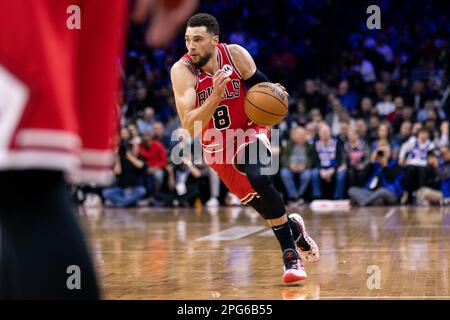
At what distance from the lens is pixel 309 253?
6.11 m

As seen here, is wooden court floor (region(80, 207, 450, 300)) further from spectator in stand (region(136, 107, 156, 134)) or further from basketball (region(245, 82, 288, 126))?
spectator in stand (region(136, 107, 156, 134))

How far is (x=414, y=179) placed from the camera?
14.0 m

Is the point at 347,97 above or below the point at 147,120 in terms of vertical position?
above

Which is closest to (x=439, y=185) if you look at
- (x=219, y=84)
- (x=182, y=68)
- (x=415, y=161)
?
(x=415, y=161)

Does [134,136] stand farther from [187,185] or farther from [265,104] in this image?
[265,104]

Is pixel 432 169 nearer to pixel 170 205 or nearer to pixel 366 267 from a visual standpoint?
pixel 170 205

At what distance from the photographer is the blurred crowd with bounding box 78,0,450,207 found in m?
14.0

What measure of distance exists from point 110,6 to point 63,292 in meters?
0.57

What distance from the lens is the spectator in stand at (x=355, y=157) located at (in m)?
14.1

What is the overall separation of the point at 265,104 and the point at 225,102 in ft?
1.18

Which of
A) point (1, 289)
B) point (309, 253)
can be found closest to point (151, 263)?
point (309, 253)

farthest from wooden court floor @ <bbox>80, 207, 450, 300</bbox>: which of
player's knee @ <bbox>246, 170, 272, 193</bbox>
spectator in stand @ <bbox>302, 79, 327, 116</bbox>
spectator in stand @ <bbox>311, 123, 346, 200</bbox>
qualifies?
spectator in stand @ <bbox>302, 79, 327, 116</bbox>

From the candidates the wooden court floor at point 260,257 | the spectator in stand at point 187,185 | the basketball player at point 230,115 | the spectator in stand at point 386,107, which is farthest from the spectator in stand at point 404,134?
the basketball player at point 230,115

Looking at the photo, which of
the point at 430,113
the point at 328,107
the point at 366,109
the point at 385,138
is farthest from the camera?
the point at 328,107
